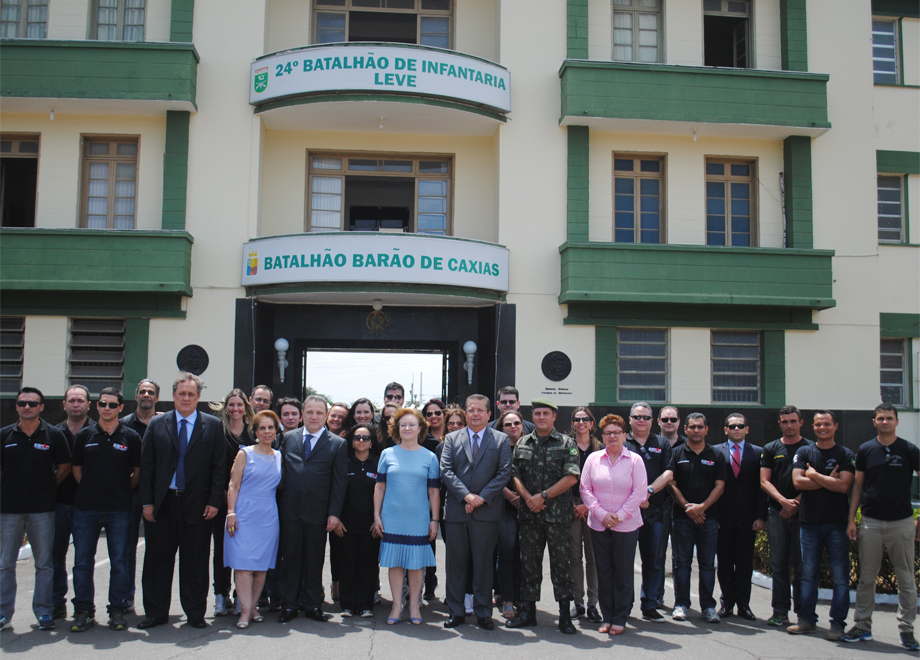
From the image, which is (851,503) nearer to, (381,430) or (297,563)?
(381,430)

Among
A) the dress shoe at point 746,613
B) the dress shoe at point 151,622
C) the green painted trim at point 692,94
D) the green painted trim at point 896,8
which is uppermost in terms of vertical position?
the green painted trim at point 896,8

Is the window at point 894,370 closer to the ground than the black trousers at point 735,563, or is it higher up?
higher up

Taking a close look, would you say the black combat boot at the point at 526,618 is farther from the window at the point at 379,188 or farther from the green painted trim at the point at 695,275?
the window at the point at 379,188

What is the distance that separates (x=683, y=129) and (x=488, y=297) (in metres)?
5.07

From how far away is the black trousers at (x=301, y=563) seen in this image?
7090mm

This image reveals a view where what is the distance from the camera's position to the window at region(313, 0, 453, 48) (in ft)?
50.7

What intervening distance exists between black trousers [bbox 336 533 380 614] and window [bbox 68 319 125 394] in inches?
334

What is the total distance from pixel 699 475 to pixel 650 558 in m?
0.98

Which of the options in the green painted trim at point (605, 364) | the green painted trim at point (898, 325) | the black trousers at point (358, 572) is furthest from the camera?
the green painted trim at point (898, 325)

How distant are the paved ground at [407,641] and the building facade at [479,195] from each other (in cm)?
715

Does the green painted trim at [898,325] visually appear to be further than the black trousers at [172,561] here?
Yes

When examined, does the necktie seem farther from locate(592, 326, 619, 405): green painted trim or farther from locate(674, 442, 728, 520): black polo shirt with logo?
locate(592, 326, 619, 405): green painted trim

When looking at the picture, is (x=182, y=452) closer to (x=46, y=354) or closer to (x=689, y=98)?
(x=46, y=354)

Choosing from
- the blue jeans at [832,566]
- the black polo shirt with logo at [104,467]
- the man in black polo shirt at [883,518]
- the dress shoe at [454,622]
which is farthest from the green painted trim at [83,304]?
the man in black polo shirt at [883,518]
